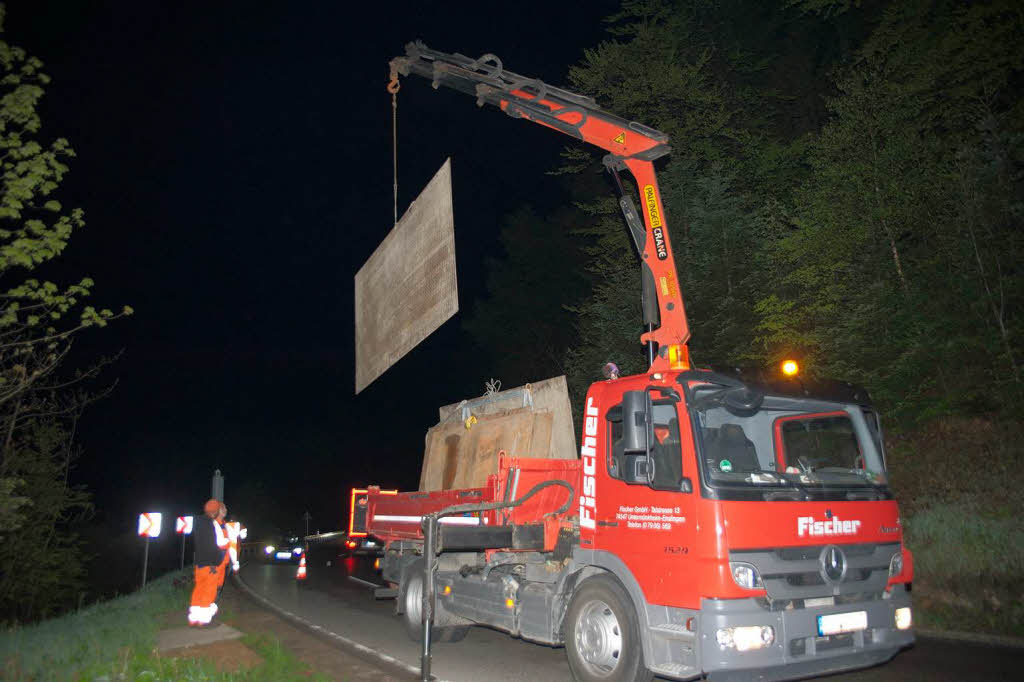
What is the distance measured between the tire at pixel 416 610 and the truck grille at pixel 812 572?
16.5 feet

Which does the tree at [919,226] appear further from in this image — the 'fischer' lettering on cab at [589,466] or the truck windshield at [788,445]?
the 'fischer' lettering on cab at [589,466]

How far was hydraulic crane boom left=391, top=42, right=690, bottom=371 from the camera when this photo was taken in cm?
776

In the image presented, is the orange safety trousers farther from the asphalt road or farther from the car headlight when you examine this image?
the car headlight

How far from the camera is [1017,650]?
7.91m

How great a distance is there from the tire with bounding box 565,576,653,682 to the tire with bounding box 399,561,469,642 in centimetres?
326

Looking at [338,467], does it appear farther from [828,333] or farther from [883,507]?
[883,507]

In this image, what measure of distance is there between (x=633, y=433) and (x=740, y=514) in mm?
952

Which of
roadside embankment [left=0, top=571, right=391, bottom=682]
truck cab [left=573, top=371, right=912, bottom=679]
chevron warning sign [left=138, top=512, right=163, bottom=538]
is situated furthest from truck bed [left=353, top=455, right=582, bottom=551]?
chevron warning sign [left=138, top=512, right=163, bottom=538]

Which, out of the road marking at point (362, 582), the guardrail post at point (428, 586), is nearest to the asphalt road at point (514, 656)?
the guardrail post at point (428, 586)

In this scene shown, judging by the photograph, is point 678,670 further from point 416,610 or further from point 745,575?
point 416,610

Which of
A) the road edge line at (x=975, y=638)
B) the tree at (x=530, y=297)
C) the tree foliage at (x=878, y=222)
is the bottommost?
the road edge line at (x=975, y=638)

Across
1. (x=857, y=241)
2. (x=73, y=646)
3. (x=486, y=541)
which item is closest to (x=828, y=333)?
(x=857, y=241)

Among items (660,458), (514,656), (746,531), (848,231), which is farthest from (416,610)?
(848,231)

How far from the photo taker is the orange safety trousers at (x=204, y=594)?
9477 millimetres
